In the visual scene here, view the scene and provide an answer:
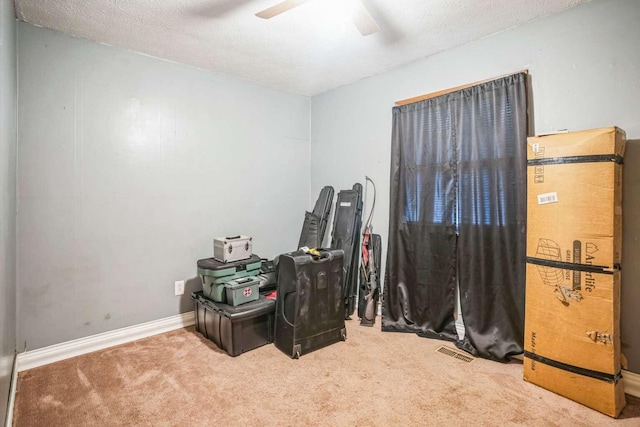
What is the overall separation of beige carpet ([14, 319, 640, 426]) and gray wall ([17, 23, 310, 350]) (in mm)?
504

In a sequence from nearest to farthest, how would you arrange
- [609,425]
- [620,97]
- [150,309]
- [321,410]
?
[609,425], [321,410], [620,97], [150,309]

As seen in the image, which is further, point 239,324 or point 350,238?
point 350,238

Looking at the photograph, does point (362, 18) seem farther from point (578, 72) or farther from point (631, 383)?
point (631, 383)

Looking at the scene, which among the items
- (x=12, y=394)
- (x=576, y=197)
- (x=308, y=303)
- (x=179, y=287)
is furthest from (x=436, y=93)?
(x=12, y=394)

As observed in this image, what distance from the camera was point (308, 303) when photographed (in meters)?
2.45

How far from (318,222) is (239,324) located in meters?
1.58

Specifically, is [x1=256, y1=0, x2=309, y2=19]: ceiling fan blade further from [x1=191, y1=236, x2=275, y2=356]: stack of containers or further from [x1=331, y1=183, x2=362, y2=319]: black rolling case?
[x1=331, y1=183, x2=362, y2=319]: black rolling case

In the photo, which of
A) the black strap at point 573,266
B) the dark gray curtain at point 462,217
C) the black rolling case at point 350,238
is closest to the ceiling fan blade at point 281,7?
the dark gray curtain at point 462,217

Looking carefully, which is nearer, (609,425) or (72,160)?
(609,425)

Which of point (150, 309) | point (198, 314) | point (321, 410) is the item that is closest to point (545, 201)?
point (321, 410)

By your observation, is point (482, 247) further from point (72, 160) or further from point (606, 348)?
point (72, 160)

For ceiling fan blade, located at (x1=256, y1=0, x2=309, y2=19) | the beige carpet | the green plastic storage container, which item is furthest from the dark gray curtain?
ceiling fan blade, located at (x1=256, y1=0, x2=309, y2=19)

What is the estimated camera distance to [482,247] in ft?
8.06

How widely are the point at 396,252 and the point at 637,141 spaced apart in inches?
70.6
